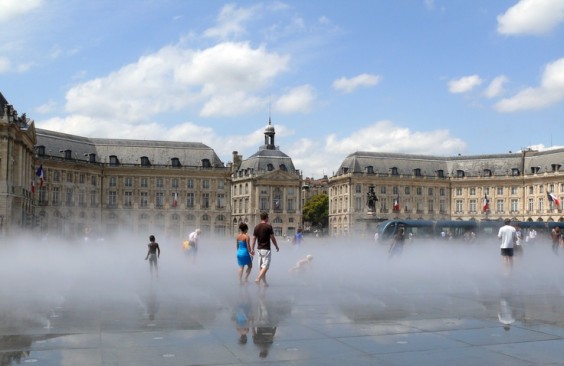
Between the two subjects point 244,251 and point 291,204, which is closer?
point 244,251

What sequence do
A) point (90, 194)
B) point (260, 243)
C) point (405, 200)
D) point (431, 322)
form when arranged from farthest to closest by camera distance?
point (405, 200)
point (90, 194)
point (260, 243)
point (431, 322)

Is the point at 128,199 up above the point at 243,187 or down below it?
below

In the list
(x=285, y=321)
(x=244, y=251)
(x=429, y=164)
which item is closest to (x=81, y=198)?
(x=429, y=164)

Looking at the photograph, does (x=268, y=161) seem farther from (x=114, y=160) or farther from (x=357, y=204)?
(x=114, y=160)

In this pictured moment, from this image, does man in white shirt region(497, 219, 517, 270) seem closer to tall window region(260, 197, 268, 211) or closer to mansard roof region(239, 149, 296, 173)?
tall window region(260, 197, 268, 211)

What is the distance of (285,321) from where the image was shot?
12.1m

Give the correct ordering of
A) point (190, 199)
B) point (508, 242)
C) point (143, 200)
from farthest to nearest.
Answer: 1. point (190, 199)
2. point (143, 200)
3. point (508, 242)

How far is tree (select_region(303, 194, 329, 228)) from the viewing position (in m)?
151

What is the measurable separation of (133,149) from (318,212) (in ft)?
168

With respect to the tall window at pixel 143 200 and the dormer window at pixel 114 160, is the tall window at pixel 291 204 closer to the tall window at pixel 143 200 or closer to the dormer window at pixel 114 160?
the tall window at pixel 143 200

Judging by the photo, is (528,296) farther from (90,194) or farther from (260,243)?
(90,194)

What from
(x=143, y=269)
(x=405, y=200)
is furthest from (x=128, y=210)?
(x=143, y=269)

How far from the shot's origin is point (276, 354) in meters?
9.30

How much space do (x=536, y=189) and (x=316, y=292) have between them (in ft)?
362
